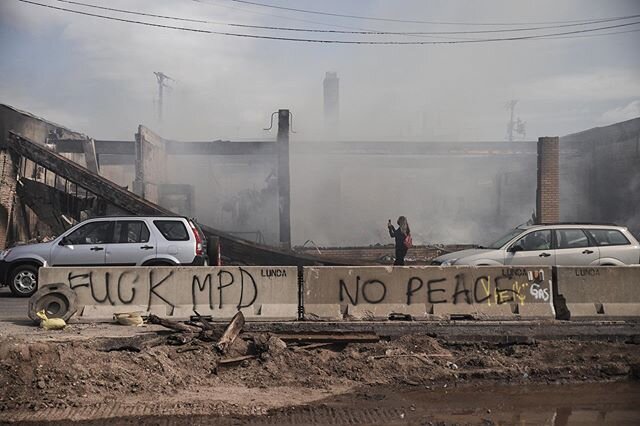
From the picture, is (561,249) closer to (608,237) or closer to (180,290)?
(608,237)

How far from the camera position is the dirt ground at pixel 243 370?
5.88 metres

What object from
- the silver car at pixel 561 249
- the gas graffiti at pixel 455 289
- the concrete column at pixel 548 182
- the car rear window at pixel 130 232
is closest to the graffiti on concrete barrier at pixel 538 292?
the gas graffiti at pixel 455 289

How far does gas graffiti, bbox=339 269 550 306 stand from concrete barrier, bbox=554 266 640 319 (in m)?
0.41

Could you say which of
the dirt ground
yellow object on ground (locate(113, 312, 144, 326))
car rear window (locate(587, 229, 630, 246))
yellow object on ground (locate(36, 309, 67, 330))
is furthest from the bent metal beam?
the dirt ground

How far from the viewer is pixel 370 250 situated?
2014 centimetres

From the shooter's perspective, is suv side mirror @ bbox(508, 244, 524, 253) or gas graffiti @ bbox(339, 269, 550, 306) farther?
suv side mirror @ bbox(508, 244, 524, 253)

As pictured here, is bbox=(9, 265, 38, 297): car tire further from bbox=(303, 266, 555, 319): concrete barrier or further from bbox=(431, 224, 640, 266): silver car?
bbox=(431, 224, 640, 266): silver car

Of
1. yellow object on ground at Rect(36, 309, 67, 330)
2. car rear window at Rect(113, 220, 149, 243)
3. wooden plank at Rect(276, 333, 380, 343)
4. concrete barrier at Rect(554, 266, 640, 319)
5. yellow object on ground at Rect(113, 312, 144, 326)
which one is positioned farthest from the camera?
car rear window at Rect(113, 220, 149, 243)

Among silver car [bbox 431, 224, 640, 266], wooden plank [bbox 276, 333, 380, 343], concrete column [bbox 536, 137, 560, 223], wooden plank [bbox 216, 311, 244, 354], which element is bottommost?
wooden plank [bbox 276, 333, 380, 343]

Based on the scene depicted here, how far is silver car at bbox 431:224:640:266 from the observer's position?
11.6 meters

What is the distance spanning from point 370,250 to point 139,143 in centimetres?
965

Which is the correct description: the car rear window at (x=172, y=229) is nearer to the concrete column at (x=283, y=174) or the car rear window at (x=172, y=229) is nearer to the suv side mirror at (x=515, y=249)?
the suv side mirror at (x=515, y=249)

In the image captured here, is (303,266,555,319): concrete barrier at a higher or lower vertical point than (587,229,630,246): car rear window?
lower

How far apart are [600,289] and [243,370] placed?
5.80m
